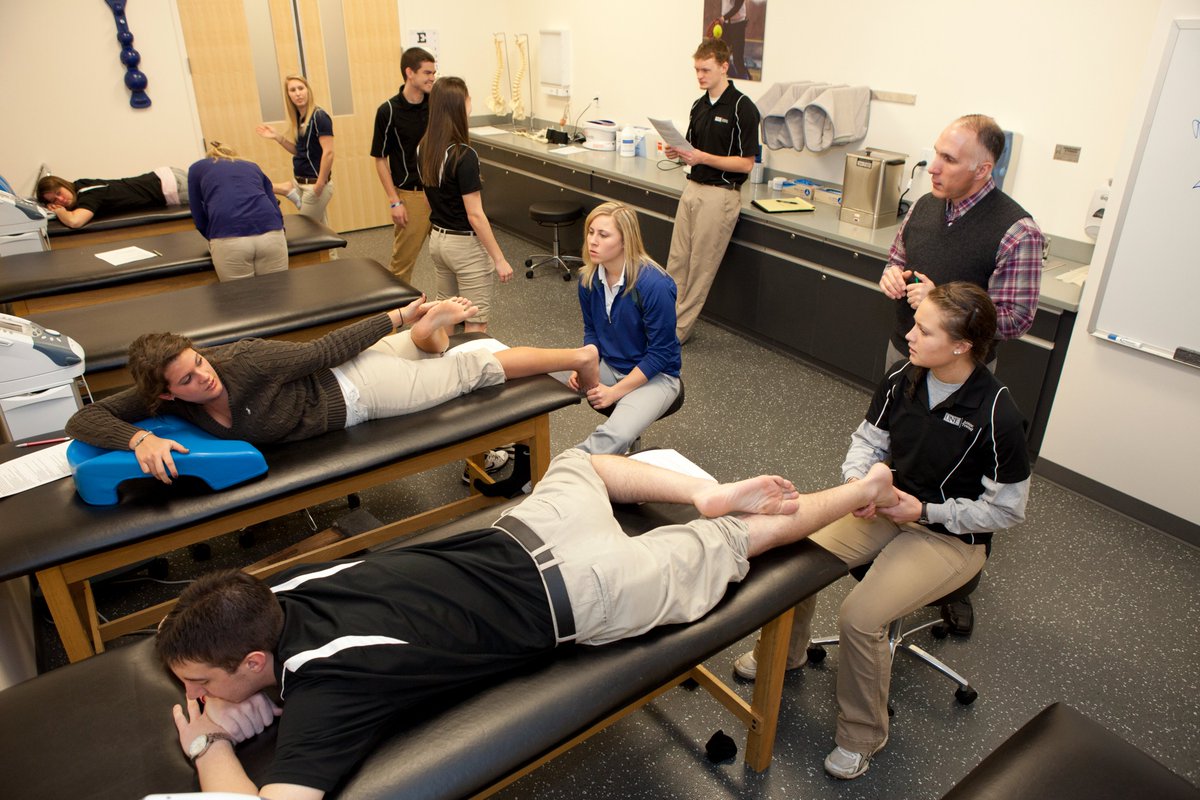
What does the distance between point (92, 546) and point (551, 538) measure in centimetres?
109

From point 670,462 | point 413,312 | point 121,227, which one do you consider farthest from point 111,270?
point 670,462

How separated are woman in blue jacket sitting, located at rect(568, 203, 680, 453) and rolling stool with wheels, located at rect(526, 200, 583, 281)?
2452 millimetres

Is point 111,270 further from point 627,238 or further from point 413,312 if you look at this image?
point 627,238

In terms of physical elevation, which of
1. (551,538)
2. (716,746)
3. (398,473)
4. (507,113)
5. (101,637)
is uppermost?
(507,113)

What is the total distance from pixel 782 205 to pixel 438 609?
3.13 meters

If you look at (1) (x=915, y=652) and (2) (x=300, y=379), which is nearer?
(1) (x=915, y=652)

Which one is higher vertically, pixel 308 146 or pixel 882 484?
pixel 308 146

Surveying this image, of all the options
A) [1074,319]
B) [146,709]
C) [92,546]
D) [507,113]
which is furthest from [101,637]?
[507,113]

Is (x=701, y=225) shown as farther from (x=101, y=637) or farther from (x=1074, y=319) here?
(x=101, y=637)

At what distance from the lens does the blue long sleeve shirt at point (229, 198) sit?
11.1 feet

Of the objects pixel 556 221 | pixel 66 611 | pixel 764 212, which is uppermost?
pixel 764 212

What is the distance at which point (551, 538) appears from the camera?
Result: 5.38 feet

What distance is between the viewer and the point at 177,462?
1.98 m

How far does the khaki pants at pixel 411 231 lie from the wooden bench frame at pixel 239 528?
1.89 meters
